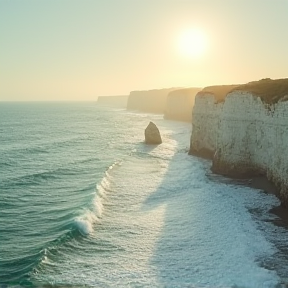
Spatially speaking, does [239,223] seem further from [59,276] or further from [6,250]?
[6,250]

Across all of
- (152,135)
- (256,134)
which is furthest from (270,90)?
(152,135)

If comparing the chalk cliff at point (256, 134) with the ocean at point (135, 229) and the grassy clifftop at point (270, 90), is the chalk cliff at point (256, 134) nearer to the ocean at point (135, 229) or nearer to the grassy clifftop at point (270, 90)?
the grassy clifftop at point (270, 90)

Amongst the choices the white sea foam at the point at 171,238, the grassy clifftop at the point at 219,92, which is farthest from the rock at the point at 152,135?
the white sea foam at the point at 171,238

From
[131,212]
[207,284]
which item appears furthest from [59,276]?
[131,212]

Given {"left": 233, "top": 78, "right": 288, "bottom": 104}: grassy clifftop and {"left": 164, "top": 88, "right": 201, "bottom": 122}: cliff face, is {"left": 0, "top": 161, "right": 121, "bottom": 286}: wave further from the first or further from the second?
{"left": 164, "top": 88, "right": 201, "bottom": 122}: cliff face

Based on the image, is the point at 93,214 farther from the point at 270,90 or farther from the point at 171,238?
the point at 270,90
